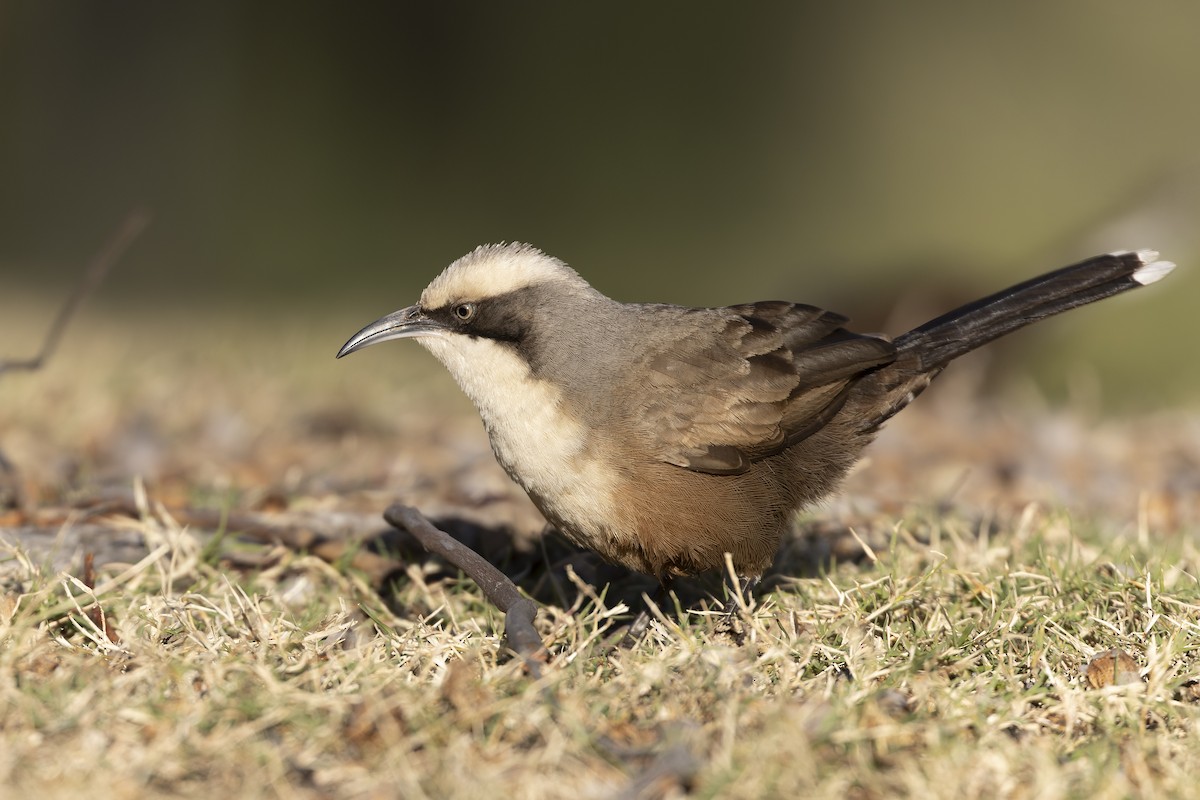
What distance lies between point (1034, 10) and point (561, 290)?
25333mm

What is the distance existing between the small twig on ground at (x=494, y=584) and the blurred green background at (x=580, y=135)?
506 inches

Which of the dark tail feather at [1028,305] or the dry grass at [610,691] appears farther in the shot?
the dark tail feather at [1028,305]

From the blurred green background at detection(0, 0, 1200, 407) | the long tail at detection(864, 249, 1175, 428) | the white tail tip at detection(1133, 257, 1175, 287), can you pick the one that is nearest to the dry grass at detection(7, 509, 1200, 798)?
the long tail at detection(864, 249, 1175, 428)

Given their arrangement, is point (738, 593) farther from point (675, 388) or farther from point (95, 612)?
point (95, 612)

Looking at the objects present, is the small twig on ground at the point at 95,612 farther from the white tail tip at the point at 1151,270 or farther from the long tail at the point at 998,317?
the white tail tip at the point at 1151,270

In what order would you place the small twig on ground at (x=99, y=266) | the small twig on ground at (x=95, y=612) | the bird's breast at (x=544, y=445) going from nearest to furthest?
the small twig on ground at (x=95, y=612) → the bird's breast at (x=544, y=445) → the small twig on ground at (x=99, y=266)

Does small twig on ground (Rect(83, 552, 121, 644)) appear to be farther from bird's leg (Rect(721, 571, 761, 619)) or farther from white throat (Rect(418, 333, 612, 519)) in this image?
bird's leg (Rect(721, 571, 761, 619))

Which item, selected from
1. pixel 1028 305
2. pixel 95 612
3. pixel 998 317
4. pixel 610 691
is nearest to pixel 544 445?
pixel 610 691

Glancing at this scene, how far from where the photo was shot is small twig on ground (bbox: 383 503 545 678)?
3.55 meters

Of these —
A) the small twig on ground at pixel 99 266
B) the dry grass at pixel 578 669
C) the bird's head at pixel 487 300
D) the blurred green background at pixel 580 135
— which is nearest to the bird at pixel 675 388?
the bird's head at pixel 487 300

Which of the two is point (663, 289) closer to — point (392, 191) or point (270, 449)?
point (392, 191)

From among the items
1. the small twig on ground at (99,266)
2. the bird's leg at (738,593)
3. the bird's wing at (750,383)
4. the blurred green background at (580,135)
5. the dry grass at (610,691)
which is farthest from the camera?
the blurred green background at (580,135)

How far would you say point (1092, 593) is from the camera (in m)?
4.20

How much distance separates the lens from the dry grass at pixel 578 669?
9.20 ft
